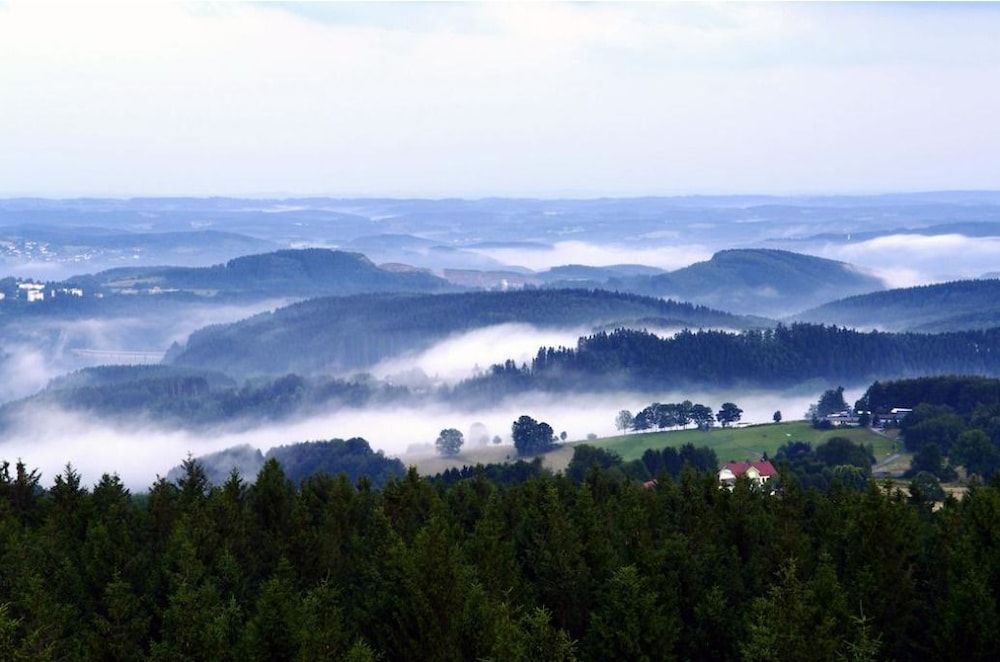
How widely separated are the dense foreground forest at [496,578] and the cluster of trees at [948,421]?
183 ft

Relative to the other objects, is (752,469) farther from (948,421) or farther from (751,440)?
(751,440)

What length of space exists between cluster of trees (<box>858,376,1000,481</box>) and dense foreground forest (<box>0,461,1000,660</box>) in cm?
5570

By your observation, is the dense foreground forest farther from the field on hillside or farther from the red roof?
the field on hillside

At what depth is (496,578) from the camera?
185 ft

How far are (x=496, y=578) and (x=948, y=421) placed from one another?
4784 inches

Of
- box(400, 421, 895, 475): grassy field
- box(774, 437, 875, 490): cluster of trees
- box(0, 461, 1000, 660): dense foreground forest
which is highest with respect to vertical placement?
box(0, 461, 1000, 660): dense foreground forest

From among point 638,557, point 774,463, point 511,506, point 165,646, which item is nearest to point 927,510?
point 511,506

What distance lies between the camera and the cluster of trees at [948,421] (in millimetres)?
142125

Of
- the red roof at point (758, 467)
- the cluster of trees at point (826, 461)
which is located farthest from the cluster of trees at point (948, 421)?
the red roof at point (758, 467)

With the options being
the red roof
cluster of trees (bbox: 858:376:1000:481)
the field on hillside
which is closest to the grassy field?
the field on hillside

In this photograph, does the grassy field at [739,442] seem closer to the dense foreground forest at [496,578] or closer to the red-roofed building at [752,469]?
the red-roofed building at [752,469]

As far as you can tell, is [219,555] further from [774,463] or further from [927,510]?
[774,463]

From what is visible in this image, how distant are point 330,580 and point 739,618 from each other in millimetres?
18441

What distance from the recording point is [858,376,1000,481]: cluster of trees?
142 m
